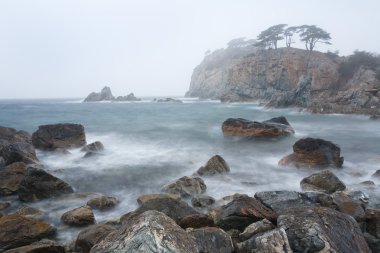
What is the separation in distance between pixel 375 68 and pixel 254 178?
1876 inches

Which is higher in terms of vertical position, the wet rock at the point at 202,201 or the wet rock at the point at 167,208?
the wet rock at the point at 167,208

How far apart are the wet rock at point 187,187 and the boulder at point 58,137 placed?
873 cm

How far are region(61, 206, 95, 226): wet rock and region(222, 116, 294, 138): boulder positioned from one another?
12922 mm

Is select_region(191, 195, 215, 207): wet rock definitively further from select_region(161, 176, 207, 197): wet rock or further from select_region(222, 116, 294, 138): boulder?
select_region(222, 116, 294, 138): boulder

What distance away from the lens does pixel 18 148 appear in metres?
12.4

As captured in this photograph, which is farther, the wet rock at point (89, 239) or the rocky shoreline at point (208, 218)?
the wet rock at point (89, 239)

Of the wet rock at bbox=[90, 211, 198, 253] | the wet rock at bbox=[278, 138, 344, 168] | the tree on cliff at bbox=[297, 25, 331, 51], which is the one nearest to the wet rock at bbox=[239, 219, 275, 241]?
the wet rock at bbox=[90, 211, 198, 253]

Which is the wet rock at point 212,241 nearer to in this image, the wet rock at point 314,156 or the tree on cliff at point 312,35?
the wet rock at point 314,156

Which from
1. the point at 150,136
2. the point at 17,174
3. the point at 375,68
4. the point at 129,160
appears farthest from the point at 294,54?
the point at 17,174

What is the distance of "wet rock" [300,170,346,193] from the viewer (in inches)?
353

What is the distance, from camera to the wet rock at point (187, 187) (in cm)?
919

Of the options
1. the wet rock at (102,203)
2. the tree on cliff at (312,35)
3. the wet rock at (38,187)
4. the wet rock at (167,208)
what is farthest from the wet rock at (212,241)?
the tree on cliff at (312,35)

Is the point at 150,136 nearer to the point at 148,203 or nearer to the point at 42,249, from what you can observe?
the point at 148,203

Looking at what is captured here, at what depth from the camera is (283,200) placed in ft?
22.5
